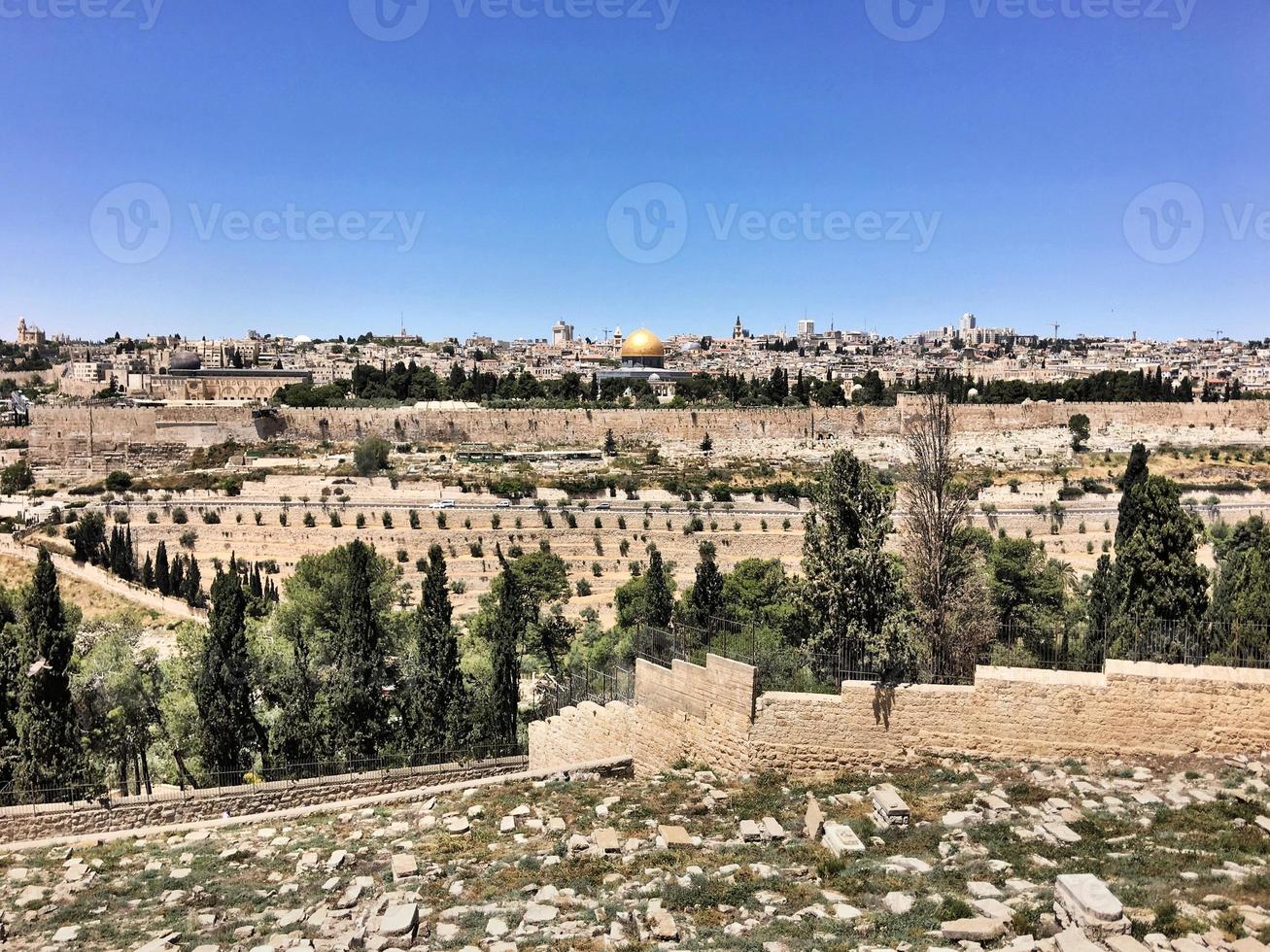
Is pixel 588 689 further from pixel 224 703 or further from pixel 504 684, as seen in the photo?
pixel 224 703

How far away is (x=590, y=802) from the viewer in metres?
8.04

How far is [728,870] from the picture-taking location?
6176 mm

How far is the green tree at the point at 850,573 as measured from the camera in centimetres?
905

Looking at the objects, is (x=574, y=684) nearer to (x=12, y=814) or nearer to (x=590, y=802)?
(x=590, y=802)

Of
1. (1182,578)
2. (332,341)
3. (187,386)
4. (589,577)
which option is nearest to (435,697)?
(1182,578)

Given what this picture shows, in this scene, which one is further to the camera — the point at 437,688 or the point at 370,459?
the point at 370,459

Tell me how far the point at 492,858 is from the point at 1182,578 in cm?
870

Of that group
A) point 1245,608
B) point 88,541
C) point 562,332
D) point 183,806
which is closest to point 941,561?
point 1245,608

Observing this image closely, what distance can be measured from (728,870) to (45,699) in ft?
28.0

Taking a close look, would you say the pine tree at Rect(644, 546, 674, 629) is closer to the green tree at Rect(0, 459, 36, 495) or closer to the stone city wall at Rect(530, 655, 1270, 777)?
the stone city wall at Rect(530, 655, 1270, 777)

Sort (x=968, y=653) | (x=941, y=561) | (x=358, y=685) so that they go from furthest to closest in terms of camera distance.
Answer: (x=358, y=685) < (x=941, y=561) < (x=968, y=653)

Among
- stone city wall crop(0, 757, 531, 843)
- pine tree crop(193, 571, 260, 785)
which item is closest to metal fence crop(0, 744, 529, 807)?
stone city wall crop(0, 757, 531, 843)

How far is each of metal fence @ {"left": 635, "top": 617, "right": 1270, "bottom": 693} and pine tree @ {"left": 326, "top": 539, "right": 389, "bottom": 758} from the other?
384cm

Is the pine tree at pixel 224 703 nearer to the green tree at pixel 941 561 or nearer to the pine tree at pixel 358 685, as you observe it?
the pine tree at pixel 358 685
